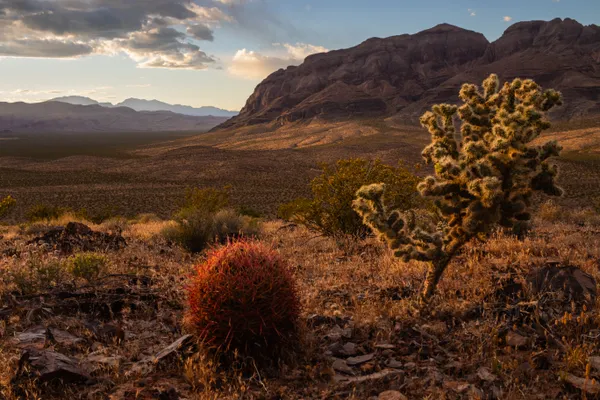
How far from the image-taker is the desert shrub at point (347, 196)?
37.4 ft

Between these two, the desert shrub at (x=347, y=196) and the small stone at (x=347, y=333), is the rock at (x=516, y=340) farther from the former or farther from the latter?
the desert shrub at (x=347, y=196)

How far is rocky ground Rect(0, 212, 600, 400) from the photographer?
381cm

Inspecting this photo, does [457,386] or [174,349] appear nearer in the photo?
[457,386]

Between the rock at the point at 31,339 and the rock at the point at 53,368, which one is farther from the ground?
the rock at the point at 53,368

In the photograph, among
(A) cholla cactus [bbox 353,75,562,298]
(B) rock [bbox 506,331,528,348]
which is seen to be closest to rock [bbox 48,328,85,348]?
(A) cholla cactus [bbox 353,75,562,298]

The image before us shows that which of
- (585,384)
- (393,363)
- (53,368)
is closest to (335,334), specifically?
(393,363)

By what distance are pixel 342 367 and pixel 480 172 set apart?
2.63 metres

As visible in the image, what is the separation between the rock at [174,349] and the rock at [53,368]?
0.65 metres

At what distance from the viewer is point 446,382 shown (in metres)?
3.85

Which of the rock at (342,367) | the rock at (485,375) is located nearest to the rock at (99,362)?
the rock at (342,367)

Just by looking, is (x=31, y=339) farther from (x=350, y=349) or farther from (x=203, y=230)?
(x=203, y=230)

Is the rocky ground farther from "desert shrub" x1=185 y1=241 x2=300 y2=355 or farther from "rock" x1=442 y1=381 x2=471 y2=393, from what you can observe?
"desert shrub" x1=185 y1=241 x2=300 y2=355

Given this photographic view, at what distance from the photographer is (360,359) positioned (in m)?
4.37

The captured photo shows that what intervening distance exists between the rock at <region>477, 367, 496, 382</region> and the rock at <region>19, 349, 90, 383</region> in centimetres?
365
